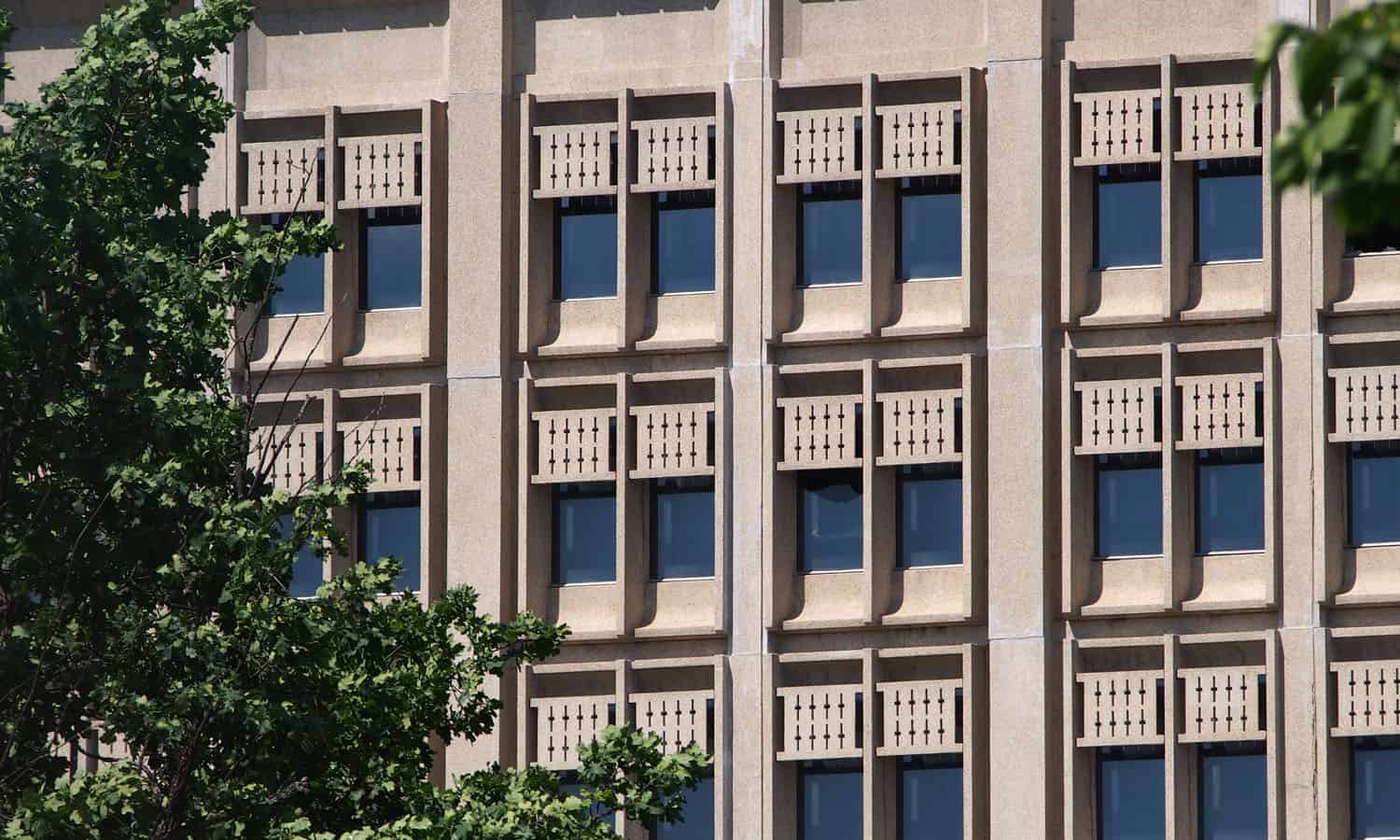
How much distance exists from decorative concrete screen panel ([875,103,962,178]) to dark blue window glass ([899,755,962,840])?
26.1 ft

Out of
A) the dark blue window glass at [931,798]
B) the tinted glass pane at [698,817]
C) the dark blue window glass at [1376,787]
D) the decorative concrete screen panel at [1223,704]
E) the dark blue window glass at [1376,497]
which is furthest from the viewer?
the tinted glass pane at [698,817]

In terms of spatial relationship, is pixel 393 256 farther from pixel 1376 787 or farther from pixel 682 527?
pixel 1376 787

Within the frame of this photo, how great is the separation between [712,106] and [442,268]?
14.9 feet

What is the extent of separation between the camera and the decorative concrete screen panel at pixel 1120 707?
37.4 meters

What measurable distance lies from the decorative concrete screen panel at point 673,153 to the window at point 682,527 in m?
4.12

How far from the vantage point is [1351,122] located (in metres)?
8.72

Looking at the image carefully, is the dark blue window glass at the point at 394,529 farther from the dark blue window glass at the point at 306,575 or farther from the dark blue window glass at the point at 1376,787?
the dark blue window glass at the point at 1376,787

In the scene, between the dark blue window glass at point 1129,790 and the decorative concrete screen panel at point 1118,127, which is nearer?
the dark blue window glass at point 1129,790

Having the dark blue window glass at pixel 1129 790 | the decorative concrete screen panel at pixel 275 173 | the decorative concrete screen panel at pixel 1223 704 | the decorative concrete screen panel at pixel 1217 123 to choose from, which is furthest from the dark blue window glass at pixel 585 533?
the decorative concrete screen panel at pixel 1217 123

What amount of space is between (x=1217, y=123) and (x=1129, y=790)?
8.94 m

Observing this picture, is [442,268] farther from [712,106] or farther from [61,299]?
[61,299]

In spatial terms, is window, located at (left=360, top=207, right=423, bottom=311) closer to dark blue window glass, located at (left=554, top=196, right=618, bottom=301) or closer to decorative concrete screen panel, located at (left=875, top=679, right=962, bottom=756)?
dark blue window glass, located at (left=554, top=196, right=618, bottom=301)

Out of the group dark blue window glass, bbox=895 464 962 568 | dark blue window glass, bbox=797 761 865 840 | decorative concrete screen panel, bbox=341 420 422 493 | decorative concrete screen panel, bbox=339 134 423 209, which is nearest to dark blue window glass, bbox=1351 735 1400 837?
dark blue window glass, bbox=895 464 962 568

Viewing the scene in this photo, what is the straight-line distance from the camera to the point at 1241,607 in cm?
3738
